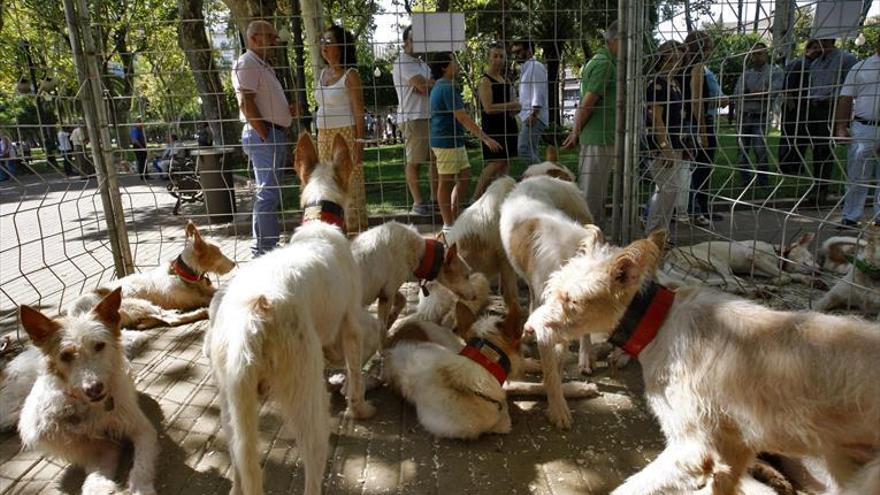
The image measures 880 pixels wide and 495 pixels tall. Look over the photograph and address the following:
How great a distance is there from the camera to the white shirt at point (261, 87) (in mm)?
5664

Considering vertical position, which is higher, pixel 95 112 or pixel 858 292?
pixel 95 112

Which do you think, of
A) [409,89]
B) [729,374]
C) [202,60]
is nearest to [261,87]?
[409,89]

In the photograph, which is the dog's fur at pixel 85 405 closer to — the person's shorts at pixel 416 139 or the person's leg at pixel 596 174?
the person's shorts at pixel 416 139

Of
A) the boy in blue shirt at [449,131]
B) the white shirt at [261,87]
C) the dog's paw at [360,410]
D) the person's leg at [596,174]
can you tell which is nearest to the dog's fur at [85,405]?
the dog's paw at [360,410]

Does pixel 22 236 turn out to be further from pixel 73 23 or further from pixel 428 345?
pixel 428 345

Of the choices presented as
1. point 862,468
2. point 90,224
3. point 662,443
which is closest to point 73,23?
point 662,443

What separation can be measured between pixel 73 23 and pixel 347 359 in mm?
4545

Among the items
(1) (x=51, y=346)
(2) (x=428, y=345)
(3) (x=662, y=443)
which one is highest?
(1) (x=51, y=346)

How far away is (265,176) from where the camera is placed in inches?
235

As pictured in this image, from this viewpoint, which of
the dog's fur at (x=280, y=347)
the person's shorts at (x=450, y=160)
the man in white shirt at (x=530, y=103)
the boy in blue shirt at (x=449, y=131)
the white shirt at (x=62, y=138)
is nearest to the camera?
the dog's fur at (x=280, y=347)

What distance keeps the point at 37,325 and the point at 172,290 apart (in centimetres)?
265

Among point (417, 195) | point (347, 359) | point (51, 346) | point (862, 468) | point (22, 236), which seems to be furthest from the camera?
point (22, 236)

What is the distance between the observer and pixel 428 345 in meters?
3.90

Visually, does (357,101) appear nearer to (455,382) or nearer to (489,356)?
(489,356)
